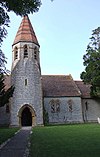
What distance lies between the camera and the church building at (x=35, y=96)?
3938 cm

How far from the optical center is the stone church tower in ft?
129

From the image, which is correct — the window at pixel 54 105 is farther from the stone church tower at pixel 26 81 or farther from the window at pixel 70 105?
the stone church tower at pixel 26 81

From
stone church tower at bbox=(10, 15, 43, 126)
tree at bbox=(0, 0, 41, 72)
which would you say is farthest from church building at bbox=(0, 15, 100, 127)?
tree at bbox=(0, 0, 41, 72)

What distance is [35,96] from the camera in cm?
3944

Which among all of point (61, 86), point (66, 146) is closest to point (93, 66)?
point (61, 86)

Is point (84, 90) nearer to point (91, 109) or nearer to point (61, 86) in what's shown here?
point (91, 109)

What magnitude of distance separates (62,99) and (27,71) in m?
9.16

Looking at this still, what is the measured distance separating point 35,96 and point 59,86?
32.3ft

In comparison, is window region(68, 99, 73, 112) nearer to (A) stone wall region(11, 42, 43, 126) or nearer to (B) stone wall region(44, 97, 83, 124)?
(B) stone wall region(44, 97, 83, 124)

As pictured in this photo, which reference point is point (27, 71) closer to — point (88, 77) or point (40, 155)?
point (88, 77)

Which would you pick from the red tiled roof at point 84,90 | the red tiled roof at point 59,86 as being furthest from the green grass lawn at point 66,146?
the red tiled roof at point 84,90

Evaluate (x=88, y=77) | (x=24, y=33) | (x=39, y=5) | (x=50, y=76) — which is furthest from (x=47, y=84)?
(x=39, y=5)

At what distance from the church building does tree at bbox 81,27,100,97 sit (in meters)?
2.89

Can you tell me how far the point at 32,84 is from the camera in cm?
3988
